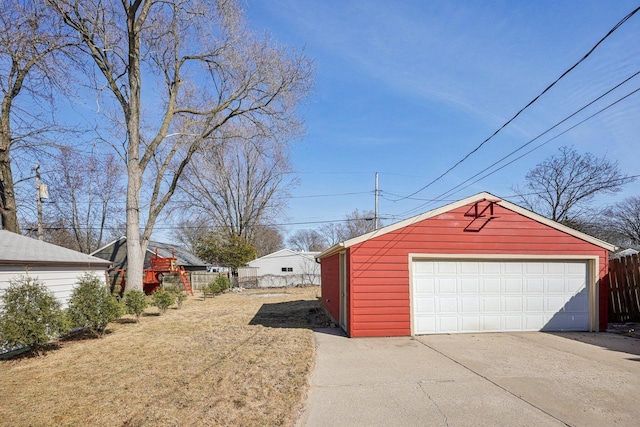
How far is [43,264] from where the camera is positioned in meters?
8.88

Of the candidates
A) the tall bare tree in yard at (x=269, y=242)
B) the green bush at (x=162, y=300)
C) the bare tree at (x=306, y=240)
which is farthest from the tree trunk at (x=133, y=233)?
the bare tree at (x=306, y=240)

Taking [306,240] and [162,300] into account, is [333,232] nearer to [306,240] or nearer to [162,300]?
[306,240]

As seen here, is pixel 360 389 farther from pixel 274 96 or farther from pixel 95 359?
pixel 274 96

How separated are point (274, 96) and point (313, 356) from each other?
44.2 ft

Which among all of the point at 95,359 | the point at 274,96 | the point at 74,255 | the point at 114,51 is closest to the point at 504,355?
the point at 95,359

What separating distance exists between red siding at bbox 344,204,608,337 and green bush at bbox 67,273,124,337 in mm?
5954

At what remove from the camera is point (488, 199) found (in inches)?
337

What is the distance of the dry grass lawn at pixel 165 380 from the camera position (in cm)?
396

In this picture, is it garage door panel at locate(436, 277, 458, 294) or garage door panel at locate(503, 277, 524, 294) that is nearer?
garage door panel at locate(436, 277, 458, 294)

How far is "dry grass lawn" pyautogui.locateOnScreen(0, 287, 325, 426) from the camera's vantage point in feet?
13.0

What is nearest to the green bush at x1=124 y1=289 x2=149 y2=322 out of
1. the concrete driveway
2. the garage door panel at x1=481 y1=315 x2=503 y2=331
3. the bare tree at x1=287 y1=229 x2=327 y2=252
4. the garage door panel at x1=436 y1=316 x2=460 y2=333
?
the concrete driveway

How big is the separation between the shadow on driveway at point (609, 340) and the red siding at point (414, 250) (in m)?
0.68

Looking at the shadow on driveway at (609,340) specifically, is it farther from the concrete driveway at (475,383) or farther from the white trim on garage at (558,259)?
the white trim on garage at (558,259)

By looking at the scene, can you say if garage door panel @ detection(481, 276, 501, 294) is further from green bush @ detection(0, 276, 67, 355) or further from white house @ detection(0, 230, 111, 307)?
white house @ detection(0, 230, 111, 307)
